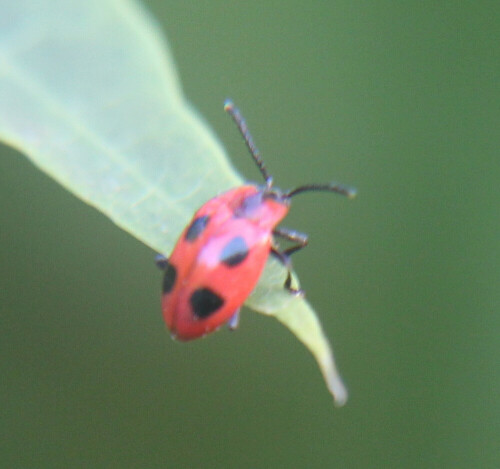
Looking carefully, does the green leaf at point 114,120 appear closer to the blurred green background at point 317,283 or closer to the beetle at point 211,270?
the beetle at point 211,270

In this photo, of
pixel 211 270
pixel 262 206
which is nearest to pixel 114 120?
pixel 211 270

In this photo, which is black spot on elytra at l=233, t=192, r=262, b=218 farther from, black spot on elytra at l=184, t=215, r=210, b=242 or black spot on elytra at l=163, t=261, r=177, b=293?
black spot on elytra at l=163, t=261, r=177, b=293

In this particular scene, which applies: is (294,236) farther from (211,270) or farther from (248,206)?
(211,270)

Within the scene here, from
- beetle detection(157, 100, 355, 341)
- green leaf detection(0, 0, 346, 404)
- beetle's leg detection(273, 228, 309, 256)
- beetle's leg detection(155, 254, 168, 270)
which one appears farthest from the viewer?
beetle's leg detection(273, 228, 309, 256)

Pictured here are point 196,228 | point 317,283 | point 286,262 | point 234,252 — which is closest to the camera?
point 196,228

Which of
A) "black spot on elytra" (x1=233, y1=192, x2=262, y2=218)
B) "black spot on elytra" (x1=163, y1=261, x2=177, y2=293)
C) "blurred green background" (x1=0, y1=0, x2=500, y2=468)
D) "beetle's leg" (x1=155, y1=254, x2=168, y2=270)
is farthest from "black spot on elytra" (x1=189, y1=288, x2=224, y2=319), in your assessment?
"blurred green background" (x1=0, y1=0, x2=500, y2=468)

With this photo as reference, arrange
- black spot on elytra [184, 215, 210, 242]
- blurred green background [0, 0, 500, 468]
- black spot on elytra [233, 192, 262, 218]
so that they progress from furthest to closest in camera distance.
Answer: blurred green background [0, 0, 500, 468]
black spot on elytra [233, 192, 262, 218]
black spot on elytra [184, 215, 210, 242]

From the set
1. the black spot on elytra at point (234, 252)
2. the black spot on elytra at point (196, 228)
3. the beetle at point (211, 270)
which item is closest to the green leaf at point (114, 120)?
the black spot on elytra at point (196, 228)
